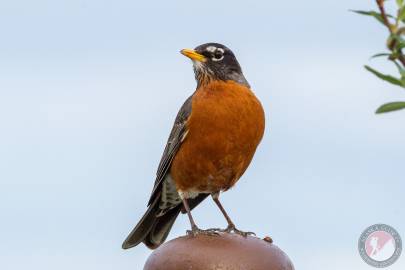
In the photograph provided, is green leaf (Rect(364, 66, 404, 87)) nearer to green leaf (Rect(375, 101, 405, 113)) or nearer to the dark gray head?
green leaf (Rect(375, 101, 405, 113))

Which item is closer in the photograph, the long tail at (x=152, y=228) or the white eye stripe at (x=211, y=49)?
the long tail at (x=152, y=228)

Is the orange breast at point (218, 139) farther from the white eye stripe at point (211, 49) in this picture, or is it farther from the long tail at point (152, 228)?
the white eye stripe at point (211, 49)

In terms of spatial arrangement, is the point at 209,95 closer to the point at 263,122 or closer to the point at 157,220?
the point at 263,122

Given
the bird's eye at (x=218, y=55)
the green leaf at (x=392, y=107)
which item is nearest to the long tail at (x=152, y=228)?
the bird's eye at (x=218, y=55)

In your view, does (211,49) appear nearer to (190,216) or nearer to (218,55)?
(218,55)

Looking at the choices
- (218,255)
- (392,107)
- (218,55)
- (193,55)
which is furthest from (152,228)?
(392,107)

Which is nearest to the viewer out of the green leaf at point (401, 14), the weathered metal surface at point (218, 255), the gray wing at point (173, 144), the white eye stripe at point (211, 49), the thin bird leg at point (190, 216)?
the green leaf at point (401, 14)

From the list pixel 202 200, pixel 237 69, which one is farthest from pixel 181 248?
pixel 237 69
